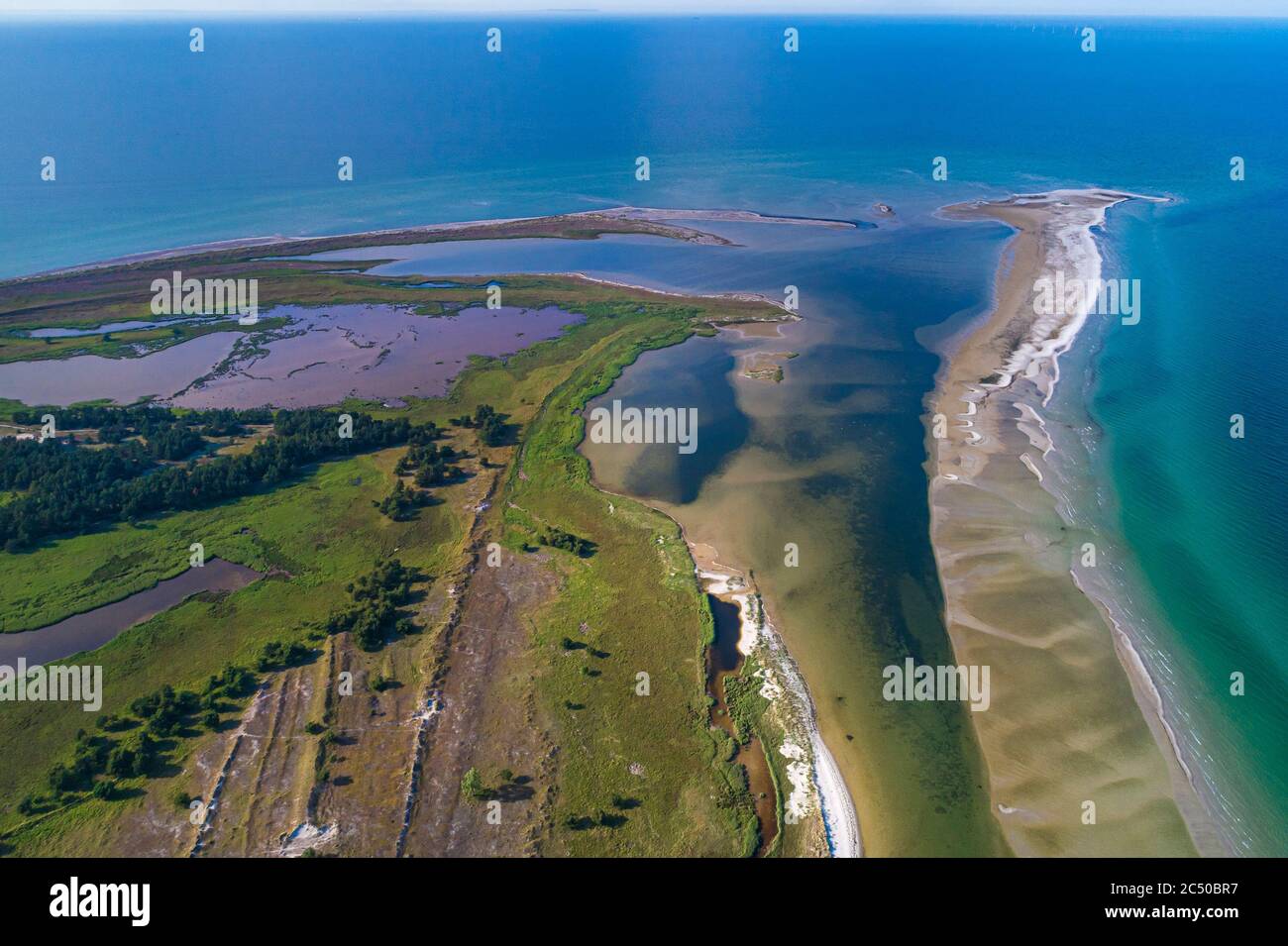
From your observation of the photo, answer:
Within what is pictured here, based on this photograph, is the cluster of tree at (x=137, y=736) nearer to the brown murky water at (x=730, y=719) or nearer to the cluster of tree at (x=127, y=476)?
the cluster of tree at (x=127, y=476)

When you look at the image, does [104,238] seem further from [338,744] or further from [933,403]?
[933,403]

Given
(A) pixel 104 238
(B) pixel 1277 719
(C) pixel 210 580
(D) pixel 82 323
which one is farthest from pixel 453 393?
(A) pixel 104 238

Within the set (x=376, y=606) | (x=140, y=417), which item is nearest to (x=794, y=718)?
(x=376, y=606)

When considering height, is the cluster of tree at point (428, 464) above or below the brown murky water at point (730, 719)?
above

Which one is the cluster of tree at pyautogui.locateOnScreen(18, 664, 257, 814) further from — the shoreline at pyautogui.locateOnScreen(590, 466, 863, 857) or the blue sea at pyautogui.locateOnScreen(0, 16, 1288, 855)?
the blue sea at pyautogui.locateOnScreen(0, 16, 1288, 855)

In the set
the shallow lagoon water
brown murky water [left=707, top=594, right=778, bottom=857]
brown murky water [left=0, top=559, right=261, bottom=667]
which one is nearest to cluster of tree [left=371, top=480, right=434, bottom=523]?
brown murky water [left=0, top=559, right=261, bottom=667]

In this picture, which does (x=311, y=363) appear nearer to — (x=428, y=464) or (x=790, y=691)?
(x=428, y=464)

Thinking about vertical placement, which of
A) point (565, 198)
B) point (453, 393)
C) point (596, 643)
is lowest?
point (596, 643)

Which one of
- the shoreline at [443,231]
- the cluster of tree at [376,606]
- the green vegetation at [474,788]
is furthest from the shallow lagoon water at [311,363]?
the green vegetation at [474,788]
